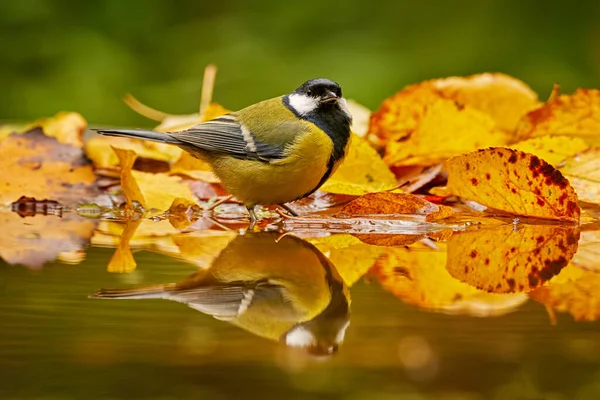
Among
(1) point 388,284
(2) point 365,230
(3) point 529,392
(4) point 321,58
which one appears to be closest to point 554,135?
(2) point 365,230

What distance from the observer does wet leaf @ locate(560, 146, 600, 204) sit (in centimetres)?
200

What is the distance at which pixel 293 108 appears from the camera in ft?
6.73

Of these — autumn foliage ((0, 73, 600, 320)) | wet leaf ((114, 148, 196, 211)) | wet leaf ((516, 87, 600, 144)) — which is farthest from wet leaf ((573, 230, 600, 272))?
wet leaf ((114, 148, 196, 211))

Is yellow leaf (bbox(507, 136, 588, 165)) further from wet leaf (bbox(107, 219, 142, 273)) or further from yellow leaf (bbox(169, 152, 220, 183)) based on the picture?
wet leaf (bbox(107, 219, 142, 273))

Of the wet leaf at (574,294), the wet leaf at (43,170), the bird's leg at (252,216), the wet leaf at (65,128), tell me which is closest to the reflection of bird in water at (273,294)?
the wet leaf at (574,294)

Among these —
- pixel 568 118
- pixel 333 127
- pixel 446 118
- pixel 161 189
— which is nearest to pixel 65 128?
pixel 161 189

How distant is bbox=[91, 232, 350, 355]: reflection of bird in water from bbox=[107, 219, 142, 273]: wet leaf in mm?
117

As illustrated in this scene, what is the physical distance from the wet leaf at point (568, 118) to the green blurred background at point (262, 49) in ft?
4.91

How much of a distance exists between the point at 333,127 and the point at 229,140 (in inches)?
9.5

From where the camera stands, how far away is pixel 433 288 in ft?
3.60

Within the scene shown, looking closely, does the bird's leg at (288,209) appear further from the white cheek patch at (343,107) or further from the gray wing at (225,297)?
the gray wing at (225,297)

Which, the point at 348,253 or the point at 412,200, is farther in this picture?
the point at 412,200

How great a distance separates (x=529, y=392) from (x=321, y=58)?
3.53 m

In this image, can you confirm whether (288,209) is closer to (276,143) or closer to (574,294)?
(276,143)
